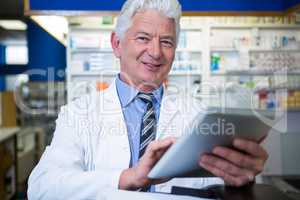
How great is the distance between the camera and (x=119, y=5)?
191cm

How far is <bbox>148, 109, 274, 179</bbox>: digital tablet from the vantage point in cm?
53

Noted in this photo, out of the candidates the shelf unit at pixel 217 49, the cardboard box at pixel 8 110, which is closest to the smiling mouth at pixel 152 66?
the shelf unit at pixel 217 49

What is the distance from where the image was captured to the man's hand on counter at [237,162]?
0.60m

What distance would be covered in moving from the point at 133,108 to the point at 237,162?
528 mm

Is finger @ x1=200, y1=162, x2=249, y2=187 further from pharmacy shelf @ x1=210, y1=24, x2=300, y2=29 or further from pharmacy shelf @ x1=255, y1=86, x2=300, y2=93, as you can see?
pharmacy shelf @ x1=210, y1=24, x2=300, y2=29

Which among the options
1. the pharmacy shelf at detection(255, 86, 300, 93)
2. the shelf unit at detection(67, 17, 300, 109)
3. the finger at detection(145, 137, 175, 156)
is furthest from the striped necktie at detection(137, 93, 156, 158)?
the pharmacy shelf at detection(255, 86, 300, 93)

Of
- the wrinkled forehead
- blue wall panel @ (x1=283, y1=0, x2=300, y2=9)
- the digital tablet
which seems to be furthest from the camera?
blue wall panel @ (x1=283, y1=0, x2=300, y2=9)

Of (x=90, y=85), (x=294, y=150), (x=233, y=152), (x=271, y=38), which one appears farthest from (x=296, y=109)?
(x=233, y=152)

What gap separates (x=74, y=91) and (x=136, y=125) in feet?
6.39

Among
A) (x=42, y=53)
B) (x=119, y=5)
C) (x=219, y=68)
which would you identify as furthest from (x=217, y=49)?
(x=42, y=53)

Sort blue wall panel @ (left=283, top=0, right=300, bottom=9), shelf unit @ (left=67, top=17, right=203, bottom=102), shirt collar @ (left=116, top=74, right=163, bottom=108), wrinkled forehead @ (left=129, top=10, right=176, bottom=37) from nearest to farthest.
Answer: wrinkled forehead @ (left=129, top=10, right=176, bottom=37)
shirt collar @ (left=116, top=74, right=163, bottom=108)
blue wall panel @ (left=283, top=0, right=300, bottom=9)
shelf unit @ (left=67, top=17, right=203, bottom=102)

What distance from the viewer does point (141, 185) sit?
67cm

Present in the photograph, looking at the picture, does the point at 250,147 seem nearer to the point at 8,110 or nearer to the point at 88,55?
the point at 88,55

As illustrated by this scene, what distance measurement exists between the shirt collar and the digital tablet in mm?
506
